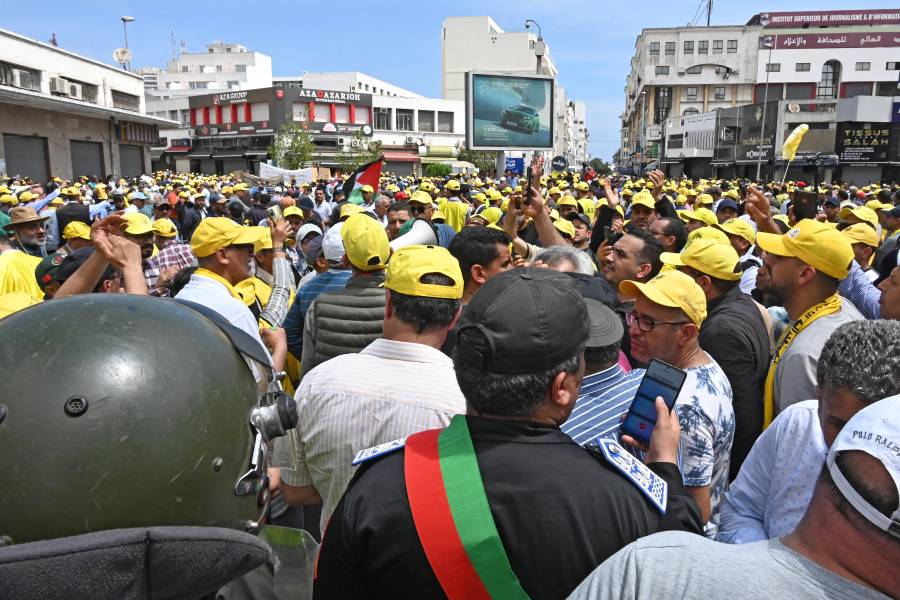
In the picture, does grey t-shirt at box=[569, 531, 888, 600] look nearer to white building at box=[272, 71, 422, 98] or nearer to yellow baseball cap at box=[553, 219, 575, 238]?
yellow baseball cap at box=[553, 219, 575, 238]

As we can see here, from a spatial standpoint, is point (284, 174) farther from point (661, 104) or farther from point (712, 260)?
point (661, 104)

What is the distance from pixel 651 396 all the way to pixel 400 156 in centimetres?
7971

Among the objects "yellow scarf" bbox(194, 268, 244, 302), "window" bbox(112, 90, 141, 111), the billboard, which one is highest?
"window" bbox(112, 90, 141, 111)

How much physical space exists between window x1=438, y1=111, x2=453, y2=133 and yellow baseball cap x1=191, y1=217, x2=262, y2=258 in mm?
88470

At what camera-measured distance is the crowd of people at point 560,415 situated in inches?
46.3

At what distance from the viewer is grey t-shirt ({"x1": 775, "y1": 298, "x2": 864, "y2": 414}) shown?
306 cm

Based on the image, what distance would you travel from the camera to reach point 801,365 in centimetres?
309

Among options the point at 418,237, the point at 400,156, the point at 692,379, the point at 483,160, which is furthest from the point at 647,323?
the point at 400,156

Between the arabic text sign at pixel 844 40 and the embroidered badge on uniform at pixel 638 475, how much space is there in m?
96.6

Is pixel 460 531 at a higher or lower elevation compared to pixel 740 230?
lower

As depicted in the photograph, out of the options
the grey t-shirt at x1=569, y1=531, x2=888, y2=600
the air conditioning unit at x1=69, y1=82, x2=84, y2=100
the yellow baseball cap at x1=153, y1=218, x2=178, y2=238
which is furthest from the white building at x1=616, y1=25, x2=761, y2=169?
the grey t-shirt at x1=569, y1=531, x2=888, y2=600

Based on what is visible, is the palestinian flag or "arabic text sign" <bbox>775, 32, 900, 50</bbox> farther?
"arabic text sign" <bbox>775, 32, 900, 50</bbox>

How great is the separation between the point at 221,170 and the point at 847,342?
84.3 meters

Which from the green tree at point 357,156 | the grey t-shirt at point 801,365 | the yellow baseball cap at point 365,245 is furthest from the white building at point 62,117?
the grey t-shirt at point 801,365
